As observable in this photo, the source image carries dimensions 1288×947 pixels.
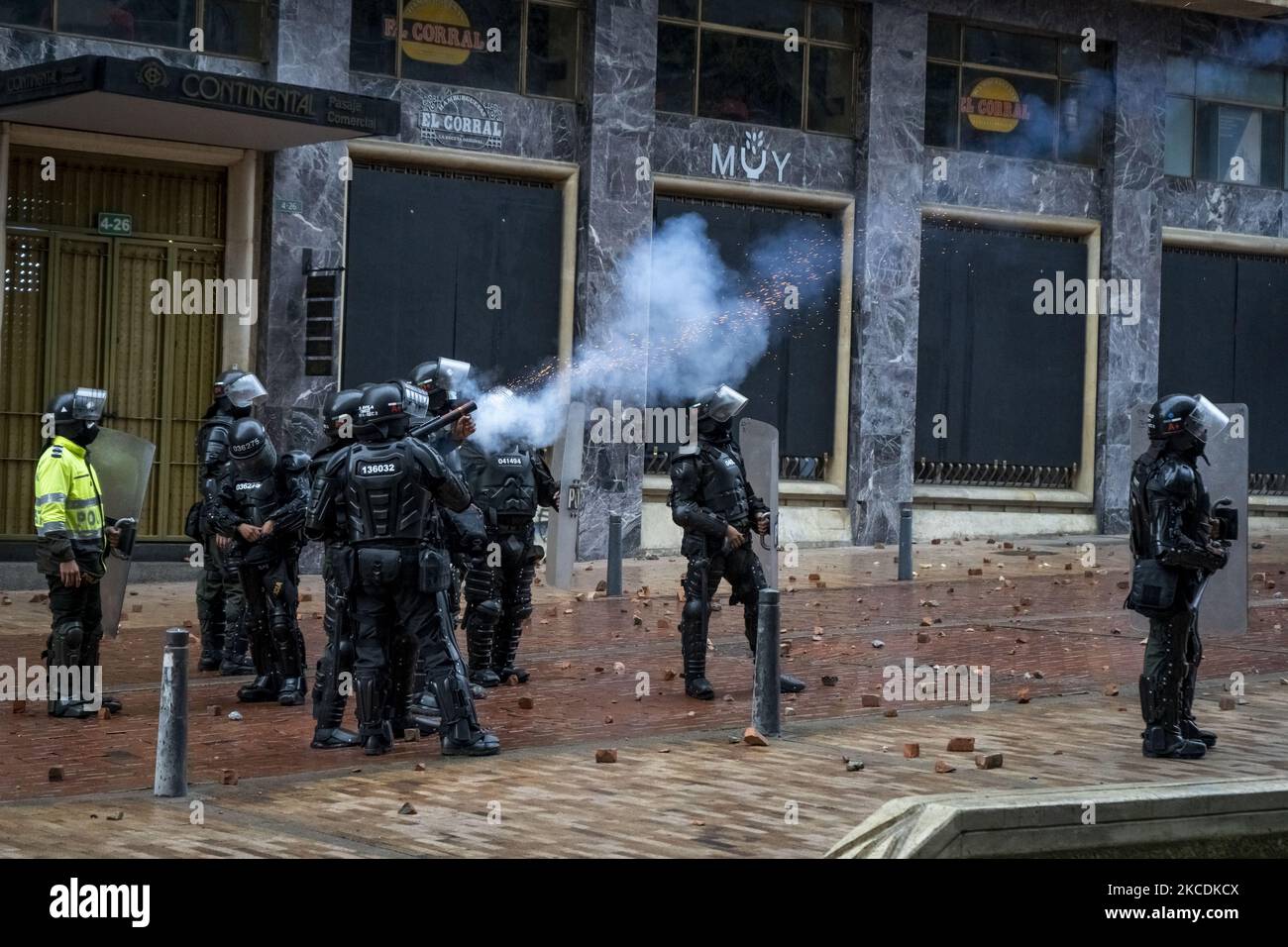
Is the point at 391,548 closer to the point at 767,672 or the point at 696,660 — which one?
the point at 767,672

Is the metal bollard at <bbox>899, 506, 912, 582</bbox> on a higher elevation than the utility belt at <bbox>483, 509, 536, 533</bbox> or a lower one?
lower

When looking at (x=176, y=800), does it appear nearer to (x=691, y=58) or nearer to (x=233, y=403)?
(x=233, y=403)

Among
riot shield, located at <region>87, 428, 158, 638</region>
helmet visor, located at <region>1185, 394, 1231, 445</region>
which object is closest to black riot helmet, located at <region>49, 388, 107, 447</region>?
riot shield, located at <region>87, 428, 158, 638</region>

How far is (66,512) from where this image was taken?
37.3ft

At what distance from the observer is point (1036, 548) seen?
79.0 feet

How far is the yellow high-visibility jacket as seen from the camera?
36.9 feet

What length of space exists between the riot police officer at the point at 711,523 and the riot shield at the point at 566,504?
5775mm

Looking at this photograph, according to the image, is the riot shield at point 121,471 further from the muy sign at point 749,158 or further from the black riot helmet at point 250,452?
the muy sign at point 749,158

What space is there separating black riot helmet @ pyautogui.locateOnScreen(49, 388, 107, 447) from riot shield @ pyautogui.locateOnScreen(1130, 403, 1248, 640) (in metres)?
6.62

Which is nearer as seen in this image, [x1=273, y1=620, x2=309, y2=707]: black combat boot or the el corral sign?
[x1=273, y1=620, x2=309, y2=707]: black combat boot

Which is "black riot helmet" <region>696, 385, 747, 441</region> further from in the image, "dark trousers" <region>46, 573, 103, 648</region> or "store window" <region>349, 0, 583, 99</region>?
"store window" <region>349, 0, 583, 99</region>

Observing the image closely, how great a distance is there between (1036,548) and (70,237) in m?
12.2

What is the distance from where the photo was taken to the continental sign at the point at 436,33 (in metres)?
21.0
